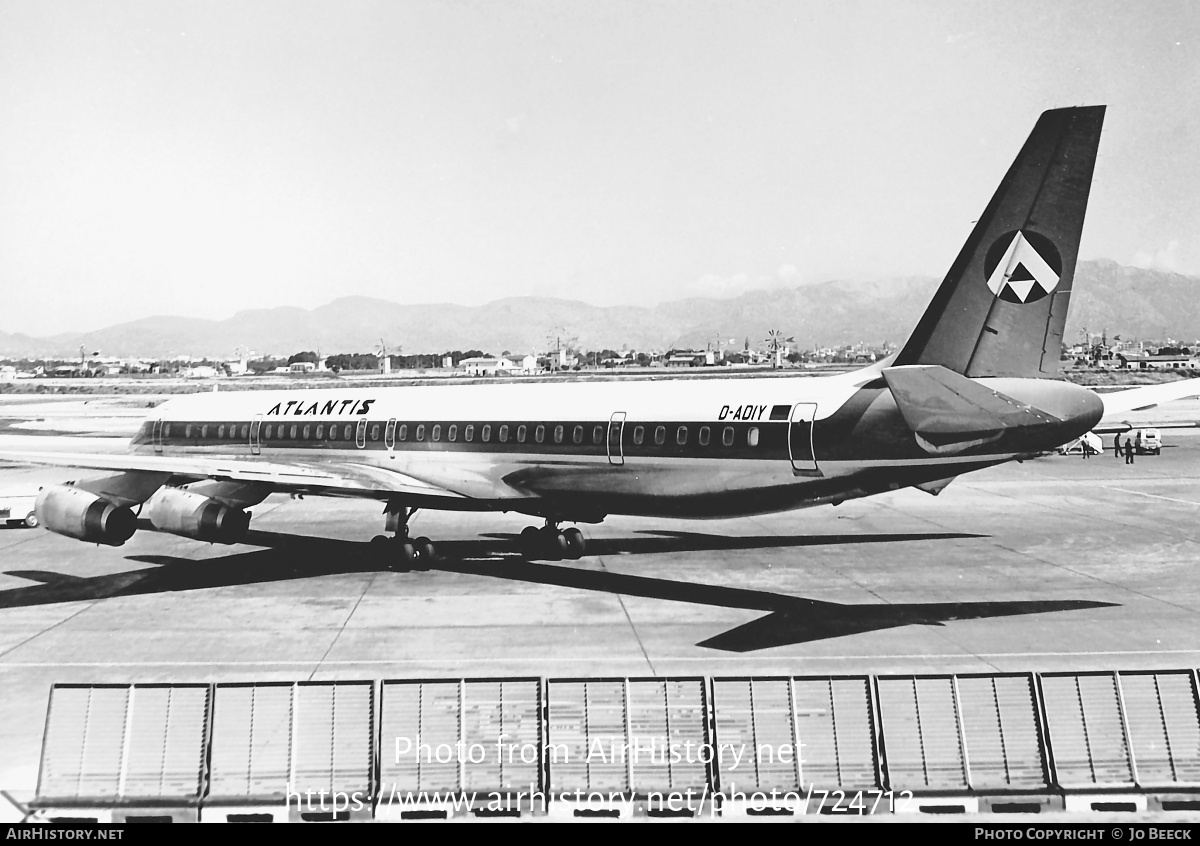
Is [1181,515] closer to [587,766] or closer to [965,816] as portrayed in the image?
[965,816]

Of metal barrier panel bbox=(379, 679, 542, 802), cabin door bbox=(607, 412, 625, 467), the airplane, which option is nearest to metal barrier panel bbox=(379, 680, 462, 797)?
metal barrier panel bbox=(379, 679, 542, 802)

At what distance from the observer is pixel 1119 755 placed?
10469 millimetres

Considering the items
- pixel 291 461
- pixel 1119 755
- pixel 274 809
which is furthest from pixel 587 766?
pixel 291 461

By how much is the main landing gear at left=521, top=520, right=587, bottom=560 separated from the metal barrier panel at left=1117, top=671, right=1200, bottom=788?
15752 mm

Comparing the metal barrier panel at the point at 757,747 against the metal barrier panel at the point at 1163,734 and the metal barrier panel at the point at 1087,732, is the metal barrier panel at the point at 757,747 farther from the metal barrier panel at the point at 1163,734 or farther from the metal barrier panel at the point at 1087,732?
the metal barrier panel at the point at 1163,734

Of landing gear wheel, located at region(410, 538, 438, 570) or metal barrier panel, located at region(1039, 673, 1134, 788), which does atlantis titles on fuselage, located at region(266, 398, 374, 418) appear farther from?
metal barrier panel, located at region(1039, 673, 1134, 788)

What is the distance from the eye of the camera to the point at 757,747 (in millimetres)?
10703

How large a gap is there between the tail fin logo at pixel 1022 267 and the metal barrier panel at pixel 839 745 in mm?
10636

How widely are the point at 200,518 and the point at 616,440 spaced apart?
10.3 meters

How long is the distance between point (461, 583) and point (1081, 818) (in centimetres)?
1553

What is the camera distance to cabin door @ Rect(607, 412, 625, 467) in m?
22.8

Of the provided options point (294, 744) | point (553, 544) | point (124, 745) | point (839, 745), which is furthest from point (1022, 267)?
point (124, 745)

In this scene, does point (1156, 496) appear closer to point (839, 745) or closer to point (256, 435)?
point (839, 745)

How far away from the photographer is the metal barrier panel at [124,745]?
10414 mm
